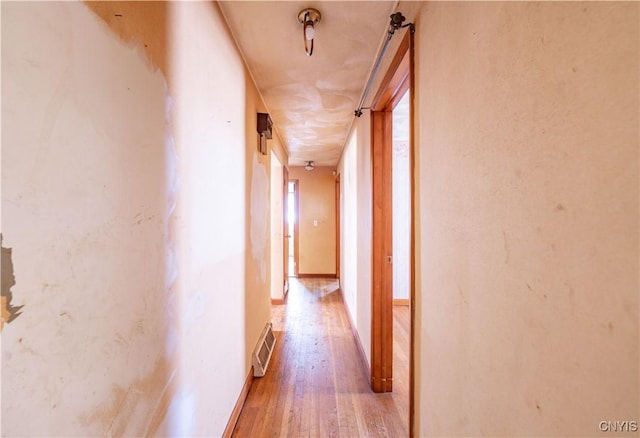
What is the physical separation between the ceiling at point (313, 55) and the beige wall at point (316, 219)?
2.89 meters

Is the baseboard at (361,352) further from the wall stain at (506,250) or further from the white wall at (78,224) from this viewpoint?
the wall stain at (506,250)

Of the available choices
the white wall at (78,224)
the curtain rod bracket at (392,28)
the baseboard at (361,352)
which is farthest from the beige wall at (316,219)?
the white wall at (78,224)

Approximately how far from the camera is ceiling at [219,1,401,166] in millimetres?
1439

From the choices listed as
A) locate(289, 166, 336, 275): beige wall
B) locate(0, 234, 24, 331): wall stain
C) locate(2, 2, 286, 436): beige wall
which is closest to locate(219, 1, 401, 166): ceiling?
locate(2, 2, 286, 436): beige wall

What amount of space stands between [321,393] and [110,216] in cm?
202

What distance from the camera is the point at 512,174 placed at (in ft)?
2.24

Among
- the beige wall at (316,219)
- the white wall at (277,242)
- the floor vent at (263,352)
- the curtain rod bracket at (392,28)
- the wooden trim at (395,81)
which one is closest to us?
the curtain rod bracket at (392,28)

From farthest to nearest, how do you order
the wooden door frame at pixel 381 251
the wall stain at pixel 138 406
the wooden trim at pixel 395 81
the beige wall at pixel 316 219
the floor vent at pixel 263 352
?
the beige wall at pixel 316 219 → the floor vent at pixel 263 352 → the wooden door frame at pixel 381 251 → the wooden trim at pixel 395 81 → the wall stain at pixel 138 406

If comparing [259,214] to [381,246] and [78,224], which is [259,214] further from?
[78,224]

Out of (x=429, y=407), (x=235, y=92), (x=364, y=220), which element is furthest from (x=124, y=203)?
(x=364, y=220)

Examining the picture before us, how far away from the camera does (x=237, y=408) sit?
72.1 inches

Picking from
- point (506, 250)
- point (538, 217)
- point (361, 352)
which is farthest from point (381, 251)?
point (538, 217)

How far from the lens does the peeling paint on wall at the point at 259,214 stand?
7.62ft

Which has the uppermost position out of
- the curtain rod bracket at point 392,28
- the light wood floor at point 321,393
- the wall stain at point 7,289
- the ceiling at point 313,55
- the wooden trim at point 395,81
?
the ceiling at point 313,55
